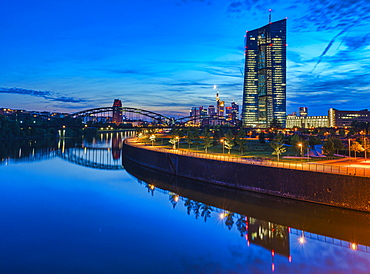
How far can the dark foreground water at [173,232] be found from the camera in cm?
1514

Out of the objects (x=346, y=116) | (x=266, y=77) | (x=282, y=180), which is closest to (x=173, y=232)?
(x=282, y=180)

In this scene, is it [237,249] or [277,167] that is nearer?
[237,249]

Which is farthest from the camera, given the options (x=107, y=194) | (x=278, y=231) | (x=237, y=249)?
(x=107, y=194)

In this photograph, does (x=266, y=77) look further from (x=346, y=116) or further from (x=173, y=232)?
(x=173, y=232)

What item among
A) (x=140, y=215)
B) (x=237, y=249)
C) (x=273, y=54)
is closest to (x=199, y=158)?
(x=140, y=215)

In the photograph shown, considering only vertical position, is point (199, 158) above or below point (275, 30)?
below

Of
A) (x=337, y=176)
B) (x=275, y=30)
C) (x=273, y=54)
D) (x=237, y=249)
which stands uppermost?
(x=275, y=30)

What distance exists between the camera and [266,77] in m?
167

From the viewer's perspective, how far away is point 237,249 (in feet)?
56.4

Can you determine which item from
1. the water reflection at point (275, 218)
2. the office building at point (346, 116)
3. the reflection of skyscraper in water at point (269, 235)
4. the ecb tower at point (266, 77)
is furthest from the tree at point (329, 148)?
the office building at point (346, 116)

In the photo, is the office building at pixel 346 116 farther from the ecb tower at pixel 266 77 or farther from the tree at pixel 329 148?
the tree at pixel 329 148

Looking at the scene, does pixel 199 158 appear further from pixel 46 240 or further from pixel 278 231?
pixel 46 240

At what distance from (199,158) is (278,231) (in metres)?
15.1

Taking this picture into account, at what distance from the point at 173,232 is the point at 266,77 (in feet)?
521
